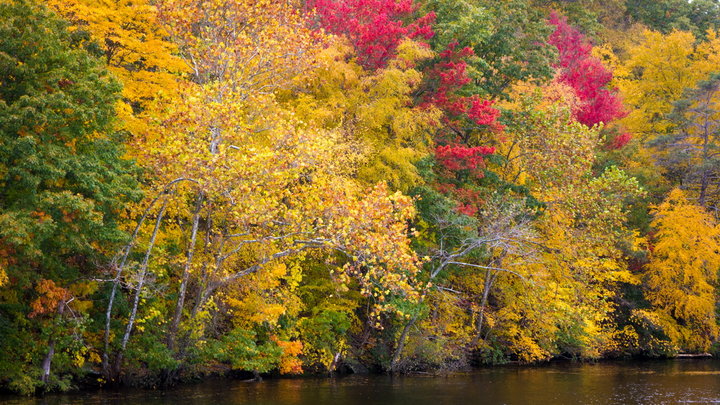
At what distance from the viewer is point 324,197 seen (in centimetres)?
2188

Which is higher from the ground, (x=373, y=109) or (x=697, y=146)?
(x=697, y=146)

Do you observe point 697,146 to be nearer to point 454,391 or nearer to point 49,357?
point 454,391

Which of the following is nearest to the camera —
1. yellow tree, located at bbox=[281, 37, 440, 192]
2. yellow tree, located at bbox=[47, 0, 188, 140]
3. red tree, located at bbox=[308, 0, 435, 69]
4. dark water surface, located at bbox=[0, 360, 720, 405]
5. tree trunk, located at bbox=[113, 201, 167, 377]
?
tree trunk, located at bbox=[113, 201, 167, 377]

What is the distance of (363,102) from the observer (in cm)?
3050

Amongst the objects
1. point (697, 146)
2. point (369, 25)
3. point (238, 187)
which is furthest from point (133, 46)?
point (697, 146)

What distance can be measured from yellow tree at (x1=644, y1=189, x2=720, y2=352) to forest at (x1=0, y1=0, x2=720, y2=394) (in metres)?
0.14

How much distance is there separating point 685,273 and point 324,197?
24.0 m

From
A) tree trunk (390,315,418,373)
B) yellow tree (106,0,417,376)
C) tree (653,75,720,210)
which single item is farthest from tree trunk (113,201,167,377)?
tree (653,75,720,210)

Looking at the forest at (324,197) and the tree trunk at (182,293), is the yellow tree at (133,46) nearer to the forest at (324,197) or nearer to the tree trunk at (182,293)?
the forest at (324,197)

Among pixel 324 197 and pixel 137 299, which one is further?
pixel 324 197

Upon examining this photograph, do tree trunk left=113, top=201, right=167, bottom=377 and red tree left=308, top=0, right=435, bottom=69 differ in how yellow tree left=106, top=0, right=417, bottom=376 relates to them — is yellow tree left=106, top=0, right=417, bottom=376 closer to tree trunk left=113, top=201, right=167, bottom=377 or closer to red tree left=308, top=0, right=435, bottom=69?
tree trunk left=113, top=201, right=167, bottom=377

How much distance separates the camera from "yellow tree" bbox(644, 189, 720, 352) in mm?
38000

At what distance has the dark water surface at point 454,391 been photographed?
69.5ft

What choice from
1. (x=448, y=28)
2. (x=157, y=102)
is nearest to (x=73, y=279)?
(x=157, y=102)
